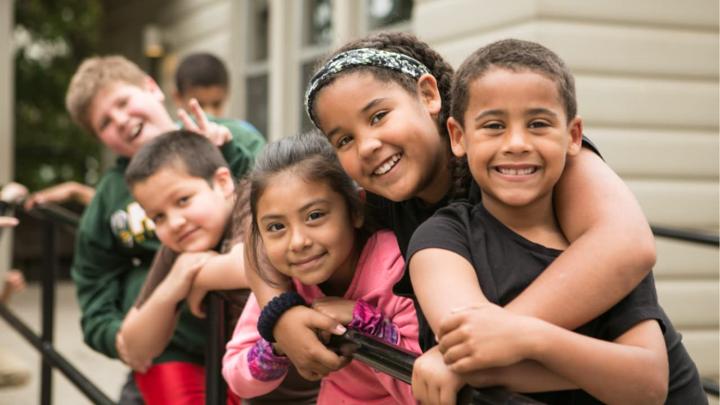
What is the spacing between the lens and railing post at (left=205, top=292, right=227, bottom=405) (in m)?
1.85

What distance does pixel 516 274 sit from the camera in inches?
53.0

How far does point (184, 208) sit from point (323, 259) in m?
0.68

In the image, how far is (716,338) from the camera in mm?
4910

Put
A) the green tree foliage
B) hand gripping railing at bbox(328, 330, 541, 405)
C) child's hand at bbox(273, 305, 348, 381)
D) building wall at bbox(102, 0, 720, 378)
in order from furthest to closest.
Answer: the green tree foliage, building wall at bbox(102, 0, 720, 378), child's hand at bbox(273, 305, 348, 381), hand gripping railing at bbox(328, 330, 541, 405)

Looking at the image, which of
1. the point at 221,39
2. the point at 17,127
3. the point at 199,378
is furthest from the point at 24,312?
the point at 199,378

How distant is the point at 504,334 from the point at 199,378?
4.68ft

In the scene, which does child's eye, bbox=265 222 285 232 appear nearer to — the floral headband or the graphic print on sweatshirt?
the floral headband

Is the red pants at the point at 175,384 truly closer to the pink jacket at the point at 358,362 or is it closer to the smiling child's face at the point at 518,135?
the pink jacket at the point at 358,362

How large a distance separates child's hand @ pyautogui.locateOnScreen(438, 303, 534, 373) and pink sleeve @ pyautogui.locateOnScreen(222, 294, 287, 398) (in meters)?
0.65

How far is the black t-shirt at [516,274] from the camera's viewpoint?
51.4 inches

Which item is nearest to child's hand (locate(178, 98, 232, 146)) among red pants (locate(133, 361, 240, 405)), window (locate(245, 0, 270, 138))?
red pants (locate(133, 361, 240, 405))

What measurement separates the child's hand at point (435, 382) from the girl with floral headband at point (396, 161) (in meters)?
0.24

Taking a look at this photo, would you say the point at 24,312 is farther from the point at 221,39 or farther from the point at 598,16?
the point at 598,16

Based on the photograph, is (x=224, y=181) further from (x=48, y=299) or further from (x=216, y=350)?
(x=48, y=299)
